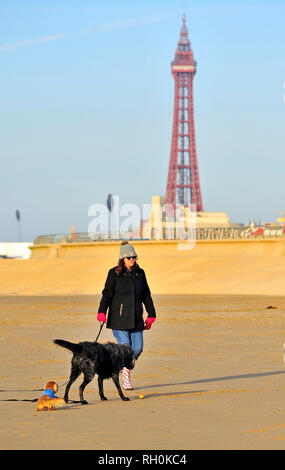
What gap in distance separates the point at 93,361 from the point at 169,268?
3487 cm

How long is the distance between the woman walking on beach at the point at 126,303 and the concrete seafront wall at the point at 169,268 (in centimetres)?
2387

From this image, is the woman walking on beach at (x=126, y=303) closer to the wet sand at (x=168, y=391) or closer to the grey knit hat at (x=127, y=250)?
the grey knit hat at (x=127, y=250)

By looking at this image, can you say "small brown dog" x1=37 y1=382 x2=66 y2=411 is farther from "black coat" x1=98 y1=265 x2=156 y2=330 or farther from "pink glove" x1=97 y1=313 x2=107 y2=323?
"black coat" x1=98 y1=265 x2=156 y2=330

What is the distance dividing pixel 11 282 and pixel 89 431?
37326 millimetres

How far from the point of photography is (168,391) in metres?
9.84

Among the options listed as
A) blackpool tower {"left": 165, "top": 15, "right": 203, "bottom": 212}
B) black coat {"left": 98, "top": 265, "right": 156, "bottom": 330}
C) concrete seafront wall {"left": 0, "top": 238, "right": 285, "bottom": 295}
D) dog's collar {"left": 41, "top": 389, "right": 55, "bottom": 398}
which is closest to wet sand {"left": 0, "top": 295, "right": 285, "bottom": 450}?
dog's collar {"left": 41, "top": 389, "right": 55, "bottom": 398}

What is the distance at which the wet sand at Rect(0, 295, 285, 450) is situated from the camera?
704cm

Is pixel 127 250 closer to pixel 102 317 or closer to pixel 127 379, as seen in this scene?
pixel 102 317

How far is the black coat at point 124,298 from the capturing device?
32.4 ft

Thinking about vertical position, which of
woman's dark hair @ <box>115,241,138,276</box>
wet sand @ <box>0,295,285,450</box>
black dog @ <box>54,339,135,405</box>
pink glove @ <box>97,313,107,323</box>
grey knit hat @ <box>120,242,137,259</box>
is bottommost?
wet sand @ <box>0,295,285,450</box>

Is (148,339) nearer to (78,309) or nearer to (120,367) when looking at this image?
(120,367)

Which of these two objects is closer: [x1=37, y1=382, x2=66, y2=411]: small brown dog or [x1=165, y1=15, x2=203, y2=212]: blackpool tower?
[x1=37, y1=382, x2=66, y2=411]: small brown dog

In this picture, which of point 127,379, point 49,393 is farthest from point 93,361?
point 127,379

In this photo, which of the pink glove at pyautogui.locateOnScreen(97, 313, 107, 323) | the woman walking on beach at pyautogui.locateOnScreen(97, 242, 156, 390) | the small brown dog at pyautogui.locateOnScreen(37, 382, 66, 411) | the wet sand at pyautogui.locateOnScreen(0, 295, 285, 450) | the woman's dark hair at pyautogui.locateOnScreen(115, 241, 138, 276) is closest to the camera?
the wet sand at pyautogui.locateOnScreen(0, 295, 285, 450)
